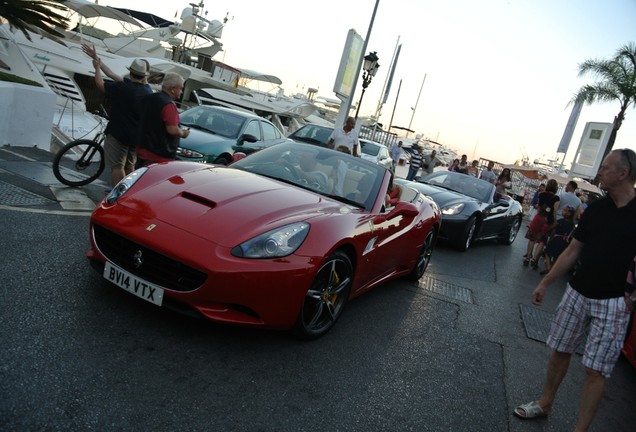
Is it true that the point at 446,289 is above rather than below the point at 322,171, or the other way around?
below

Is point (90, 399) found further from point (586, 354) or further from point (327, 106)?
point (327, 106)

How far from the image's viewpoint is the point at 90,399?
8.34 ft

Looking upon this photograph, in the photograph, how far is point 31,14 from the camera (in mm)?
11328

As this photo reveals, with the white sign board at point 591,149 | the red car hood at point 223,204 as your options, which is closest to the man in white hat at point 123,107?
the red car hood at point 223,204

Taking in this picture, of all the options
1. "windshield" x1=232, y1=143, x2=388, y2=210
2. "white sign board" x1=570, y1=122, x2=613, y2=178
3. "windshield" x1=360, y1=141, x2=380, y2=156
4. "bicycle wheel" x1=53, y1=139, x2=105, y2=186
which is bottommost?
"bicycle wheel" x1=53, y1=139, x2=105, y2=186

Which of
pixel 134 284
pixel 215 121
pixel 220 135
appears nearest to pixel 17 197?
pixel 134 284

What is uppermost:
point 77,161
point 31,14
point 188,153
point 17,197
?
point 31,14

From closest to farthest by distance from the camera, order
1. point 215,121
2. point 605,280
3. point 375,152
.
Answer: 1. point 605,280
2. point 215,121
3. point 375,152

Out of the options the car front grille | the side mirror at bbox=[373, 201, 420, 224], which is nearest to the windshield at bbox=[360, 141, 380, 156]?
the side mirror at bbox=[373, 201, 420, 224]

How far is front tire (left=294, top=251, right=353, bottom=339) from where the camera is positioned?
3725mm

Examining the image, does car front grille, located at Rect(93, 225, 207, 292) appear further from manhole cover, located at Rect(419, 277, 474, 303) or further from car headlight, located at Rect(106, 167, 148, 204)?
manhole cover, located at Rect(419, 277, 474, 303)

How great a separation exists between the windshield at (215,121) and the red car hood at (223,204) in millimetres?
5490

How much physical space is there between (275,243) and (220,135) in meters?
6.52

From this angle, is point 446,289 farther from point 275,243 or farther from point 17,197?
point 17,197
